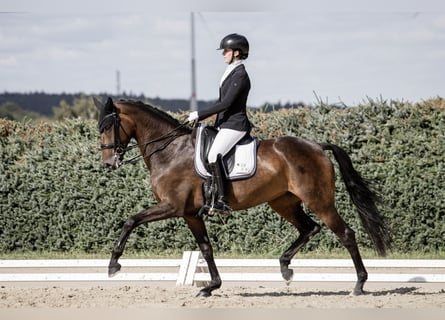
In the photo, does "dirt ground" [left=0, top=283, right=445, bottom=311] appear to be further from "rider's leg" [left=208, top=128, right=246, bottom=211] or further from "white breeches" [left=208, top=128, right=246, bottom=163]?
"white breeches" [left=208, top=128, right=246, bottom=163]

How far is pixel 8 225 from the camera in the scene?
491 inches

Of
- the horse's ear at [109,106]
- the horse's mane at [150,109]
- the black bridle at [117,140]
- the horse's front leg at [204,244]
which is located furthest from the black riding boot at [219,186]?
the horse's ear at [109,106]

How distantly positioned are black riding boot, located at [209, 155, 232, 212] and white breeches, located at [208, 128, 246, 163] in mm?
62

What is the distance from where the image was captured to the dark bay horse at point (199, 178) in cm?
799

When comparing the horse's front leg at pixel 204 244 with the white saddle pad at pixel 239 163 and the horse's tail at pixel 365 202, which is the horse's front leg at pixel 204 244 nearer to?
the white saddle pad at pixel 239 163

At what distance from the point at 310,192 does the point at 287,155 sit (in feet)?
1.52

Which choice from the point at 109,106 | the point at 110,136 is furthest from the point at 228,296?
the point at 109,106

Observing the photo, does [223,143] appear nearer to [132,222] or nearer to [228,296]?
[132,222]

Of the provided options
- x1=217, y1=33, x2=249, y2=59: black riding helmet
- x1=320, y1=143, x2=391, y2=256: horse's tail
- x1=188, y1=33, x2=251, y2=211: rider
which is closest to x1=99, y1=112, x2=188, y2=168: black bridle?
x1=188, y1=33, x2=251, y2=211: rider

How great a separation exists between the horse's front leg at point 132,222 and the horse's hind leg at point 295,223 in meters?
1.28

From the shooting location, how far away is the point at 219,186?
786 centimetres

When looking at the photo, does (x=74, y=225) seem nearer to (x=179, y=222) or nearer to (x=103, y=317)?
(x=179, y=222)

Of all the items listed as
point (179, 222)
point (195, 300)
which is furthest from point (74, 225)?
point (195, 300)

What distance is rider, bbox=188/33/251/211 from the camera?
7.86m
